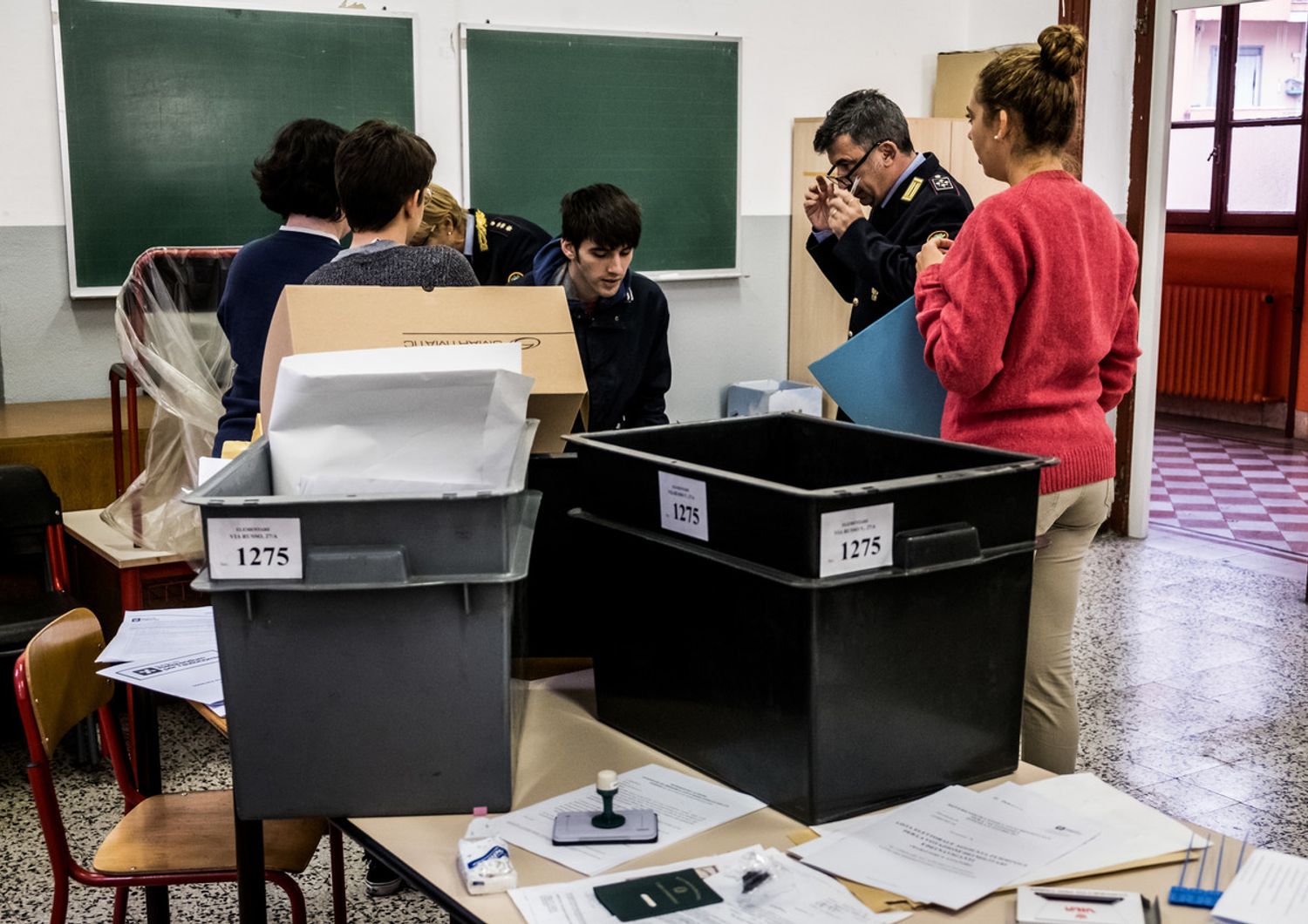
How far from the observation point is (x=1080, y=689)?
357 cm

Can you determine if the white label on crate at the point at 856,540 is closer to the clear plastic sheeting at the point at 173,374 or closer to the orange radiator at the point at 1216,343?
the clear plastic sheeting at the point at 173,374

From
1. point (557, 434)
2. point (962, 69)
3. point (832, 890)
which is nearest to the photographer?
point (832, 890)

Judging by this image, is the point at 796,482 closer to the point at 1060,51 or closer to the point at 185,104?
the point at 1060,51

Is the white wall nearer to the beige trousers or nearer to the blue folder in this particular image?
the blue folder

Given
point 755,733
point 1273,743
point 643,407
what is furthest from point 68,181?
point 1273,743

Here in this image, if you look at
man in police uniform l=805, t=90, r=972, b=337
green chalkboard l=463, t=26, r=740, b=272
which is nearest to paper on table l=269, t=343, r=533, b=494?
man in police uniform l=805, t=90, r=972, b=337

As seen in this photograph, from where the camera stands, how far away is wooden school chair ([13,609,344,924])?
5.84 feet

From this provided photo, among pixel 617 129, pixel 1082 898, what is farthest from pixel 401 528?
pixel 617 129

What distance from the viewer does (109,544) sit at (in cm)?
308

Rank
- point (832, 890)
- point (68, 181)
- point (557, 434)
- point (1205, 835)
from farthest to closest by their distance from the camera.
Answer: point (68, 181)
point (557, 434)
point (1205, 835)
point (832, 890)

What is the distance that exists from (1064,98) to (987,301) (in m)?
0.38

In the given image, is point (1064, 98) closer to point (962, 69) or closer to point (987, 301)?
point (987, 301)

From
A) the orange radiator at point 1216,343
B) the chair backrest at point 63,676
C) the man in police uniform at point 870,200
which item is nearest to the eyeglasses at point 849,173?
the man in police uniform at point 870,200

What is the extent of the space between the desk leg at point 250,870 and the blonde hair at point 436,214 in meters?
2.24
